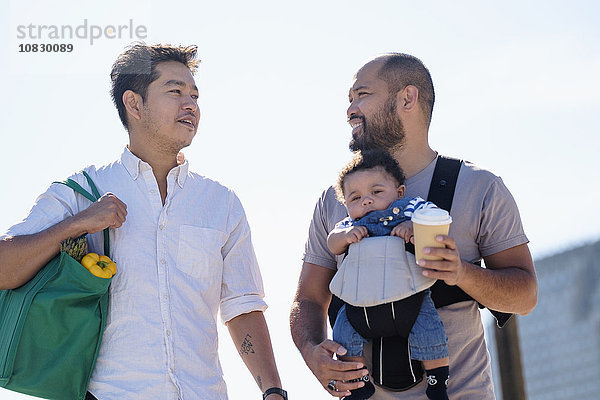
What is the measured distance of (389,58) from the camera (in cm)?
488

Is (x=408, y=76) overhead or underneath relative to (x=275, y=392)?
overhead

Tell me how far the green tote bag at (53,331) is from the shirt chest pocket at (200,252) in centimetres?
50

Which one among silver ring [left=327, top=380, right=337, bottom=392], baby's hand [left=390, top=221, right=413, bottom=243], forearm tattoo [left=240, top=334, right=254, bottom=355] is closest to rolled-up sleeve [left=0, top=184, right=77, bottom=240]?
forearm tattoo [left=240, top=334, right=254, bottom=355]

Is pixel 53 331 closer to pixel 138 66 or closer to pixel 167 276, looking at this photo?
pixel 167 276

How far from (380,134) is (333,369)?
1305 mm

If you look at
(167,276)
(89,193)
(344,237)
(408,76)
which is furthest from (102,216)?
(408,76)

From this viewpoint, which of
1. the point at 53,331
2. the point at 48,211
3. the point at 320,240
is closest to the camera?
the point at 53,331

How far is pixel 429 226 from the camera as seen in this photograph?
3.60 meters

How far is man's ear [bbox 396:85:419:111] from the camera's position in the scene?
4727 millimetres

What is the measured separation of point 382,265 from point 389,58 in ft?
4.83

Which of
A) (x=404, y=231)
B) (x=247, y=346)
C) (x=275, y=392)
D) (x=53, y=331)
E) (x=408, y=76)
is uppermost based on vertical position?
(x=408, y=76)

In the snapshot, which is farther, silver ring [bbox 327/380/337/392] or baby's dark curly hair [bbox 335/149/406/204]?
baby's dark curly hair [bbox 335/149/406/204]

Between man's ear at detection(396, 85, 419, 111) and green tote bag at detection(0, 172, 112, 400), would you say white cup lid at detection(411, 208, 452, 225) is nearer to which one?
man's ear at detection(396, 85, 419, 111)

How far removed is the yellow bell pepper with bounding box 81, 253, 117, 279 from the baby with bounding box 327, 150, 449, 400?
110 cm
